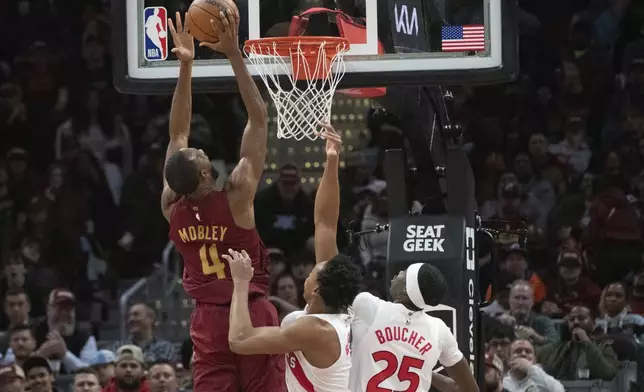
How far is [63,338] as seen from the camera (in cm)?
1194

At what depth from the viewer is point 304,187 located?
44.7ft

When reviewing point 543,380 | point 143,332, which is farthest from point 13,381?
point 543,380

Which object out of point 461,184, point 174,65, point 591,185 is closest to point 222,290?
point 174,65

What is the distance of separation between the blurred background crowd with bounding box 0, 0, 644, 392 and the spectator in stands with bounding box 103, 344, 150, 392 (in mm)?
11

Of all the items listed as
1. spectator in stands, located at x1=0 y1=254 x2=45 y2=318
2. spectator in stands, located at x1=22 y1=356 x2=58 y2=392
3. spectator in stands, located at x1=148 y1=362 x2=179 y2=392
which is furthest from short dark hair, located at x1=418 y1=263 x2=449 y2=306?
spectator in stands, located at x1=0 y1=254 x2=45 y2=318

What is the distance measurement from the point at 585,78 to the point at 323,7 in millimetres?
6799

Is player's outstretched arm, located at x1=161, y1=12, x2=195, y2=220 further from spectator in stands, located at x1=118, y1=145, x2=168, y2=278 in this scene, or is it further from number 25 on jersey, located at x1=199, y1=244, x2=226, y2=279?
spectator in stands, located at x1=118, y1=145, x2=168, y2=278

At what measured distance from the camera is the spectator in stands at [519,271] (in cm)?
1249

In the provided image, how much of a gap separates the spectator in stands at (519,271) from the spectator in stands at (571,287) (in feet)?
0.34

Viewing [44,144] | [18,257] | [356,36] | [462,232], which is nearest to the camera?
[356,36]

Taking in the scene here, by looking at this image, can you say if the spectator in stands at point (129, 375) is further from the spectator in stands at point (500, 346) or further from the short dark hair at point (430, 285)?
the short dark hair at point (430, 285)

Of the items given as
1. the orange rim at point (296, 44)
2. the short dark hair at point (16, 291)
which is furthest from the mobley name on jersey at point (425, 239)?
the short dark hair at point (16, 291)

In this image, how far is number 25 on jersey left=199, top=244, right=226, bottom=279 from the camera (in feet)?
23.0

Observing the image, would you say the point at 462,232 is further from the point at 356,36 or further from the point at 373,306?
the point at 373,306
